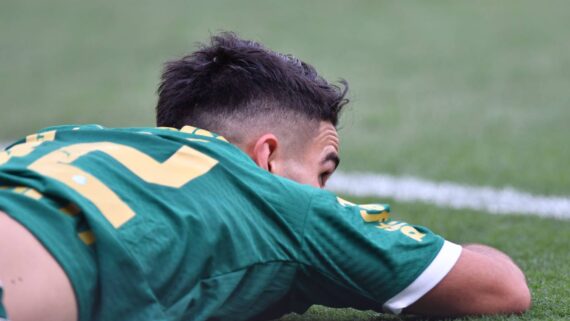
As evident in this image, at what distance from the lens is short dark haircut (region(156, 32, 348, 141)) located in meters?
2.68

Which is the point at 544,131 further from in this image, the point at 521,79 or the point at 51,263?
the point at 51,263

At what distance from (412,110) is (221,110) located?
12.5ft

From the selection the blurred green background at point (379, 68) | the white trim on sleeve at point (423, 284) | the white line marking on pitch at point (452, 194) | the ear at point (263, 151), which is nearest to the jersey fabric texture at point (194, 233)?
the white trim on sleeve at point (423, 284)

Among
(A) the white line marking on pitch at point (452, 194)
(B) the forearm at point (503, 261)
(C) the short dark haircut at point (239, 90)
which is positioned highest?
(C) the short dark haircut at point (239, 90)

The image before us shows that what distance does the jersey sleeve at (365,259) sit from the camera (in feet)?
7.73

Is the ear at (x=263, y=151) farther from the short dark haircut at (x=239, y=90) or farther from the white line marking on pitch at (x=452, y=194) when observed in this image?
the white line marking on pitch at (x=452, y=194)

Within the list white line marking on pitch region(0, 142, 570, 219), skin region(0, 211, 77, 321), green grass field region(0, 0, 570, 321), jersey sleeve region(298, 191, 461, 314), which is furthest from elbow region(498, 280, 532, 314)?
white line marking on pitch region(0, 142, 570, 219)

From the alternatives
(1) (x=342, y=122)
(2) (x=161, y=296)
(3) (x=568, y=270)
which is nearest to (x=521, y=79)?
(1) (x=342, y=122)

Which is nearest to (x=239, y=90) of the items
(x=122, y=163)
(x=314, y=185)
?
(x=314, y=185)

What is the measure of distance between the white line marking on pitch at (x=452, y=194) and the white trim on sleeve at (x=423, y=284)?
1.81 meters

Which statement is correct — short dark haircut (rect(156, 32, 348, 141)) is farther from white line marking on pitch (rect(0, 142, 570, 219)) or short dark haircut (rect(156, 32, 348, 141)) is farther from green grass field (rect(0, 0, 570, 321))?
white line marking on pitch (rect(0, 142, 570, 219))

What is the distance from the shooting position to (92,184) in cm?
223

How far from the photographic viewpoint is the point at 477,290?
2.53m

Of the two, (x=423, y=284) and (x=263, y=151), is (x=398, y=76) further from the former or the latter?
(x=423, y=284)
